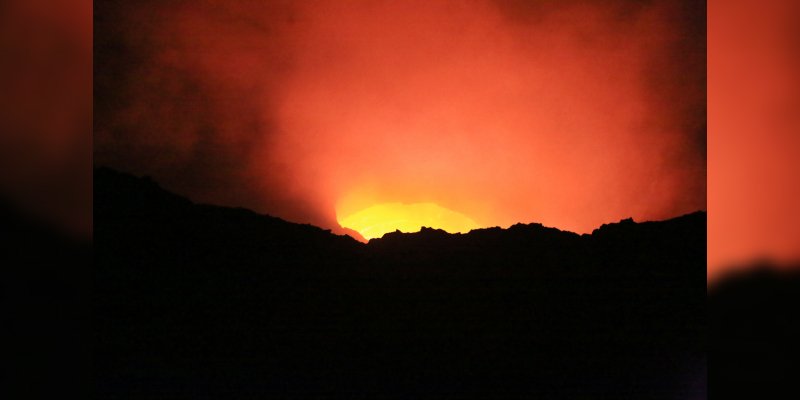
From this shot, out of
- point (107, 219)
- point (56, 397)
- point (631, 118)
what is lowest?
point (56, 397)

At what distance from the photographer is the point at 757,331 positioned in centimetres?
250

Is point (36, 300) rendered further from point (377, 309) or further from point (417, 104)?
point (417, 104)

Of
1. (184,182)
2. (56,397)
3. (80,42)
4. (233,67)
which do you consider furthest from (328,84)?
(56,397)

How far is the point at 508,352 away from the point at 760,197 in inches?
51.2

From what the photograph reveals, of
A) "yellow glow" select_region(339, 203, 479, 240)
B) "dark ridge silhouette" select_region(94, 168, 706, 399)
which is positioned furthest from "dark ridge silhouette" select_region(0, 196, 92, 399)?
"yellow glow" select_region(339, 203, 479, 240)

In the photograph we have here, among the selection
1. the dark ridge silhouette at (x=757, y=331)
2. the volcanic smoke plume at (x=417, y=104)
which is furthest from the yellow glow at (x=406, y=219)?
the dark ridge silhouette at (x=757, y=331)

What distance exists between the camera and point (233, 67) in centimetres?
305

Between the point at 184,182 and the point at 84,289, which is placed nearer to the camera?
the point at 84,289

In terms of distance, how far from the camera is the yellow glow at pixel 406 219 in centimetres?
307

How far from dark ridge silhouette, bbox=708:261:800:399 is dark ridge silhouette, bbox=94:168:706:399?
18.0 inches

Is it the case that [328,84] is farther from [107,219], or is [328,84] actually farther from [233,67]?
[107,219]

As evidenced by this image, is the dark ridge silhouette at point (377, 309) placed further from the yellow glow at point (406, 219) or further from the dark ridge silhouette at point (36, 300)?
the dark ridge silhouette at point (36, 300)

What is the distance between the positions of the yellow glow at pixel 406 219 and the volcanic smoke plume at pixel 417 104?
0.04 metres

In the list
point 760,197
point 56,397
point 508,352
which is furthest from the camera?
point 508,352
